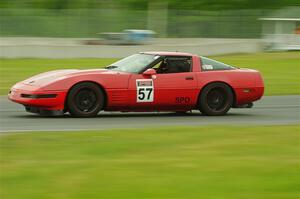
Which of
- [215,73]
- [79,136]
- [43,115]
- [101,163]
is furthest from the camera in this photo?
[215,73]

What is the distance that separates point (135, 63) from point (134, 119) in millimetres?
1217

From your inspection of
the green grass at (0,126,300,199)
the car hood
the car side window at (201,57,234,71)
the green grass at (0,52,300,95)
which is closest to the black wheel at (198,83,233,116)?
the car side window at (201,57,234,71)

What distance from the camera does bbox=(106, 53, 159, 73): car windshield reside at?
44.5 feet

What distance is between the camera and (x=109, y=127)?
37.8 ft

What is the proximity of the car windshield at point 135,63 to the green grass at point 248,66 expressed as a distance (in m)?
5.44

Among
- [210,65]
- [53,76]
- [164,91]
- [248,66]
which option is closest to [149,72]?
[164,91]

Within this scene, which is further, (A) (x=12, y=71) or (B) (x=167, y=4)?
(B) (x=167, y=4)

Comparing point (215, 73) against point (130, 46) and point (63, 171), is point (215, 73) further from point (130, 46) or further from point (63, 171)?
point (130, 46)

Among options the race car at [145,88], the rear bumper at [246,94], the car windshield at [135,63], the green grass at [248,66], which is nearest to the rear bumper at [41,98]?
the race car at [145,88]

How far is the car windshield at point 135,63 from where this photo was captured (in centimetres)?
1355

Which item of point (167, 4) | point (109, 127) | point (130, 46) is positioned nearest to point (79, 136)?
point (109, 127)

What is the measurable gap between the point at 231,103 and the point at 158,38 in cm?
2724

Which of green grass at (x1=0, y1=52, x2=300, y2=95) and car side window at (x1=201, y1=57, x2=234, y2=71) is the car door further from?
green grass at (x1=0, y1=52, x2=300, y2=95)

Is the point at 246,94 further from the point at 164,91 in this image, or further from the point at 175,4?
the point at 175,4
